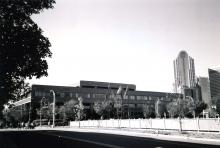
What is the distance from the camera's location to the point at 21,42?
53.3 feet

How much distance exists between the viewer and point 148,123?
1710 inches

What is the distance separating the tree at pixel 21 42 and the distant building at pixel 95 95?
292 feet

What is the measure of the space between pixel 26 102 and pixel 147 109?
50841mm

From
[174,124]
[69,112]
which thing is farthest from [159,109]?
[174,124]

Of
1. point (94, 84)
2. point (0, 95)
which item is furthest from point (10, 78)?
point (94, 84)

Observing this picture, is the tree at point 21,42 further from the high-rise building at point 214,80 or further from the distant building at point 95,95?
the high-rise building at point 214,80

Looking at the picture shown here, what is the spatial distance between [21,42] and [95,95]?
112m

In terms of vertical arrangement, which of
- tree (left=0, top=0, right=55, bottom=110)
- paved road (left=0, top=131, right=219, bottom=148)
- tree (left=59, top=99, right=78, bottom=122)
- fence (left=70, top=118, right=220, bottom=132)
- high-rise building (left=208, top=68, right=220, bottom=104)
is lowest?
paved road (left=0, top=131, right=219, bottom=148)

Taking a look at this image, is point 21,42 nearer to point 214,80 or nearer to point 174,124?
point 174,124

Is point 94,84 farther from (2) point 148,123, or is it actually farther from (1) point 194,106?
(2) point 148,123

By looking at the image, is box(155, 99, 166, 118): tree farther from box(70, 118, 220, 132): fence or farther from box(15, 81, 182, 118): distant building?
box(70, 118, 220, 132): fence

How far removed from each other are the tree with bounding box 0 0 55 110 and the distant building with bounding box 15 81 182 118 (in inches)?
3507

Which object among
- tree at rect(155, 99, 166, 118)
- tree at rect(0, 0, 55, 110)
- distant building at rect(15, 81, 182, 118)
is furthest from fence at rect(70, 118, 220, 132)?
distant building at rect(15, 81, 182, 118)

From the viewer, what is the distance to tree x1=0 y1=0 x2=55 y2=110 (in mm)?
16000
